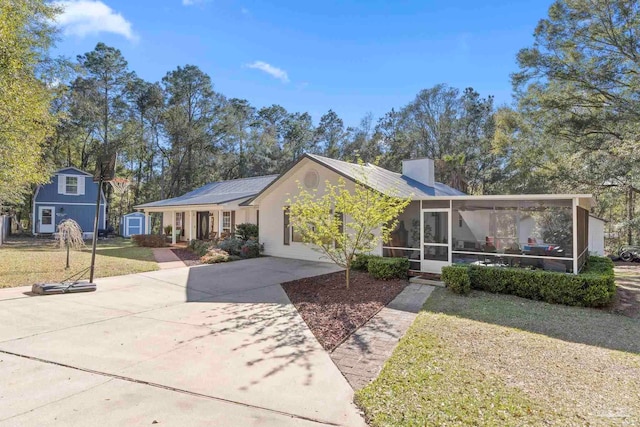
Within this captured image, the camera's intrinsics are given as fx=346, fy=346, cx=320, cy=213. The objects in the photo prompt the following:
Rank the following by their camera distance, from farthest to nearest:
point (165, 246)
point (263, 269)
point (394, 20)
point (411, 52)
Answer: point (165, 246), point (411, 52), point (394, 20), point (263, 269)

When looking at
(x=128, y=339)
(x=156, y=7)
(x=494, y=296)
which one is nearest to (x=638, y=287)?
(x=494, y=296)

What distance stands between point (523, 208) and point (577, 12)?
9935mm

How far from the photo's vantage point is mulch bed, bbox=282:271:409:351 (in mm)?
6098

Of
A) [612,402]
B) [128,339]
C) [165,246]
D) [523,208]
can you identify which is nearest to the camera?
[612,402]

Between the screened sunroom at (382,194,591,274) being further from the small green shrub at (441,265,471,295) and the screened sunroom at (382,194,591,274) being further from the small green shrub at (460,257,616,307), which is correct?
the small green shrub at (441,265,471,295)

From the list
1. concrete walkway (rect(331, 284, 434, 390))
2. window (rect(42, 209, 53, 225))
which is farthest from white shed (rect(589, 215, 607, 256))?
window (rect(42, 209, 53, 225))

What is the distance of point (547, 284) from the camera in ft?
27.6

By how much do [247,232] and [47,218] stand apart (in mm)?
19272

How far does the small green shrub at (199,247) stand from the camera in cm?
1673

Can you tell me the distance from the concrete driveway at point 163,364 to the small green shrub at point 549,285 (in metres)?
5.38

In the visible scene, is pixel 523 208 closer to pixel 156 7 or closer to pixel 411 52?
pixel 411 52

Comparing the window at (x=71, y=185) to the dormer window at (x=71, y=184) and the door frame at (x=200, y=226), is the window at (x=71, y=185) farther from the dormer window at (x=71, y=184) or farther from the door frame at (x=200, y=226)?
the door frame at (x=200, y=226)

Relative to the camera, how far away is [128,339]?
17.5ft

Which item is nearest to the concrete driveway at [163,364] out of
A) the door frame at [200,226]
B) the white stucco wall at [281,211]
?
the white stucco wall at [281,211]
